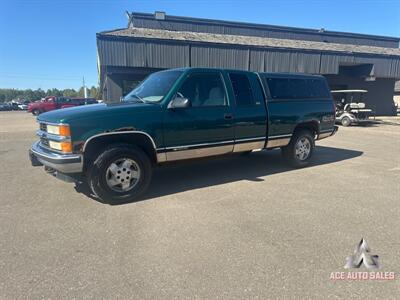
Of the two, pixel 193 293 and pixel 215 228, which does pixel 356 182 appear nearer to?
pixel 215 228

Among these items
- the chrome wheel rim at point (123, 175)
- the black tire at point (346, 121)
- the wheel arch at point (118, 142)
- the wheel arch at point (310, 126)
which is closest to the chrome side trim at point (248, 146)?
the wheel arch at point (310, 126)

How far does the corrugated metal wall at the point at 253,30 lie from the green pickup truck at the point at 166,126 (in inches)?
875

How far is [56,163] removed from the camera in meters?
4.07

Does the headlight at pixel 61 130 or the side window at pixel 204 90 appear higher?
the side window at pixel 204 90

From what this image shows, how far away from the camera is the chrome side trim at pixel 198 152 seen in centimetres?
489

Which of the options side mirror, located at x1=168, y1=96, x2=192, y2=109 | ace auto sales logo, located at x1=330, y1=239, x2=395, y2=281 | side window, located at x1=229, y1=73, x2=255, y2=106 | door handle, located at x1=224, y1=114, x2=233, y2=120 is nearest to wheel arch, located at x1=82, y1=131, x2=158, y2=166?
side mirror, located at x1=168, y1=96, x2=192, y2=109

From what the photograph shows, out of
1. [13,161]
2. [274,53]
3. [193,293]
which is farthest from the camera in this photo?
[274,53]

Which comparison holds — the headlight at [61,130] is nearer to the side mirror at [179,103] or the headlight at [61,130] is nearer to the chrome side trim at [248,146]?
the side mirror at [179,103]

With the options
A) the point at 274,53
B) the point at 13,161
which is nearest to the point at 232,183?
the point at 13,161

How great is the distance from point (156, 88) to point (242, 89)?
5.63 ft

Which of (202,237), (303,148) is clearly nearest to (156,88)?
(202,237)

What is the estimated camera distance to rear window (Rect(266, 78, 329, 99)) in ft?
20.3

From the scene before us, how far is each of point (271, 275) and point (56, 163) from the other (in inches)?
128

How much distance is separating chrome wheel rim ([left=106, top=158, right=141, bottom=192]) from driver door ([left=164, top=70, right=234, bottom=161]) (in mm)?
619
